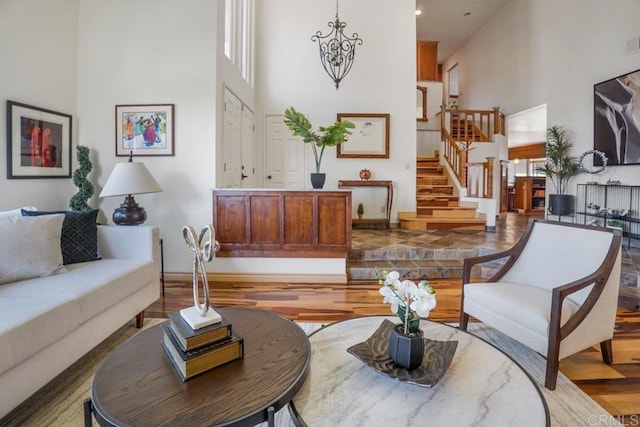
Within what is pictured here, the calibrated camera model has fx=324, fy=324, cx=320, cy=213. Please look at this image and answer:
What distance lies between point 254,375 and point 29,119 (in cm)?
340

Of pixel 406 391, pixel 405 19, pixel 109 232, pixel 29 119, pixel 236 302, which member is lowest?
pixel 236 302

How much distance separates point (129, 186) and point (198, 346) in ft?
8.35

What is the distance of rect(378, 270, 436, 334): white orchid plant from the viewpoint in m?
1.26

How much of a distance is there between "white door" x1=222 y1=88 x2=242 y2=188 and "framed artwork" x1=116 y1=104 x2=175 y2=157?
0.67 meters

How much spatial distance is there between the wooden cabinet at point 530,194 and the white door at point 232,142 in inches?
368

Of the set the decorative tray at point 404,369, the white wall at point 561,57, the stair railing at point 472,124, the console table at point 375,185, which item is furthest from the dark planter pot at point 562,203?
the decorative tray at point 404,369

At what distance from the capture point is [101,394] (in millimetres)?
1083

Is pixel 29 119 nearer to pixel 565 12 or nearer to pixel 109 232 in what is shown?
pixel 109 232

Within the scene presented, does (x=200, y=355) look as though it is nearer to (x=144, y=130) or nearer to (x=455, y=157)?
(x=144, y=130)

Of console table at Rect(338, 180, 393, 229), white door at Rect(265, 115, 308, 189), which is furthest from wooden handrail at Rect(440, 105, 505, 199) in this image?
white door at Rect(265, 115, 308, 189)

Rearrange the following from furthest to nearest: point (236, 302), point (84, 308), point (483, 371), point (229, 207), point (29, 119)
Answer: point (229, 207), point (236, 302), point (29, 119), point (84, 308), point (483, 371)

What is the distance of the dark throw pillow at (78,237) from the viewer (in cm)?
252

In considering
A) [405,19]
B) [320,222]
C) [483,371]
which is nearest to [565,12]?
[405,19]

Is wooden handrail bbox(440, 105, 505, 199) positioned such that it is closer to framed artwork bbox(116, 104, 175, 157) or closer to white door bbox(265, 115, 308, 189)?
white door bbox(265, 115, 308, 189)
